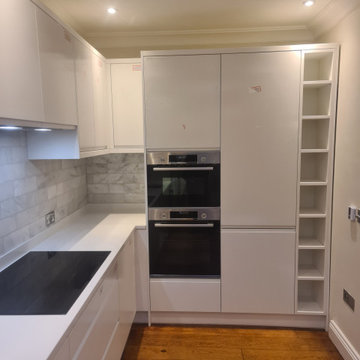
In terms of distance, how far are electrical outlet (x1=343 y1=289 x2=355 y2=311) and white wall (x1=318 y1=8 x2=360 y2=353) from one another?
4cm

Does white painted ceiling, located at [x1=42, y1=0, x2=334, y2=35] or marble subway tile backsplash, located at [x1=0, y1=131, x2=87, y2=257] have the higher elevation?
white painted ceiling, located at [x1=42, y1=0, x2=334, y2=35]

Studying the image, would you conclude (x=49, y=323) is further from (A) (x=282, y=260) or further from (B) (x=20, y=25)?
(A) (x=282, y=260)

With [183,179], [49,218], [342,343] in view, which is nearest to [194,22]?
[183,179]

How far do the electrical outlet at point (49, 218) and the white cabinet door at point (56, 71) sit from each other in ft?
2.51

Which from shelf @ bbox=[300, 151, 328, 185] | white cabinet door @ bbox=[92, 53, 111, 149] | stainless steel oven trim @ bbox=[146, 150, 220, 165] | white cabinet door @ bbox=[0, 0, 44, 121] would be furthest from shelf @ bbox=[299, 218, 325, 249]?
white cabinet door @ bbox=[0, 0, 44, 121]

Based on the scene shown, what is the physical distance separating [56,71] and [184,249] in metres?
1.62

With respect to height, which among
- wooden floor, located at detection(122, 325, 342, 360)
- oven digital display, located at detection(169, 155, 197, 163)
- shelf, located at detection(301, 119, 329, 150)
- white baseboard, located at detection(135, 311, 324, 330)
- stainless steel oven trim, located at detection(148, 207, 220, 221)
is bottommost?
wooden floor, located at detection(122, 325, 342, 360)

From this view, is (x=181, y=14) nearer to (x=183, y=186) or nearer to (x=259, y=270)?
(x=183, y=186)

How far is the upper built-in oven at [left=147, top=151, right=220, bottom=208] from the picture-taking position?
242cm

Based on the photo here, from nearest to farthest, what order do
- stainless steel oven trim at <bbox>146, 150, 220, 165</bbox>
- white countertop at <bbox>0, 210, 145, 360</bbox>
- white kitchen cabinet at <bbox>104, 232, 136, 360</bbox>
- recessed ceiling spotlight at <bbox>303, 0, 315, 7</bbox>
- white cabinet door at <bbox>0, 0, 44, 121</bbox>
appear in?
white countertop at <bbox>0, 210, 145, 360</bbox>
white cabinet door at <bbox>0, 0, 44, 121</bbox>
white kitchen cabinet at <bbox>104, 232, 136, 360</bbox>
recessed ceiling spotlight at <bbox>303, 0, 315, 7</bbox>
stainless steel oven trim at <bbox>146, 150, 220, 165</bbox>

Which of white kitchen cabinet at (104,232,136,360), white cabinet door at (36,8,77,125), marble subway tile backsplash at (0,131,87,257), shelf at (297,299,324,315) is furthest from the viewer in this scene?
shelf at (297,299,324,315)

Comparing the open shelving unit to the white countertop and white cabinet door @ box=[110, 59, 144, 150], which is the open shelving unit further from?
the white countertop

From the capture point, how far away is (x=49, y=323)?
1160mm

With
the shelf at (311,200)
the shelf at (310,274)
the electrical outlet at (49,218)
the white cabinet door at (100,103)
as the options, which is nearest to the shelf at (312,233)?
the shelf at (311,200)
